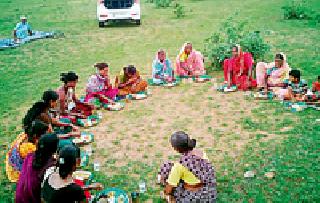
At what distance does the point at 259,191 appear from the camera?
5.38 metres

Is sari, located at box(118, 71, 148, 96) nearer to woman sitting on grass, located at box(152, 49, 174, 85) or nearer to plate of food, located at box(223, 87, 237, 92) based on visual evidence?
woman sitting on grass, located at box(152, 49, 174, 85)

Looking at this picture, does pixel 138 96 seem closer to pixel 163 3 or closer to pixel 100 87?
pixel 100 87

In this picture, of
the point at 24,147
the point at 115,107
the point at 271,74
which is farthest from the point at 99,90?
the point at 271,74

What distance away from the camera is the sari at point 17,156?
214 inches

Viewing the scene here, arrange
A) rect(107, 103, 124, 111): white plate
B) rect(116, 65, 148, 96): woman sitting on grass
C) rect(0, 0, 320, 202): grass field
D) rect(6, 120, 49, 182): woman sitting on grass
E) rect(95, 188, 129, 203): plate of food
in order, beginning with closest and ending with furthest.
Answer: rect(95, 188, 129, 203): plate of food < rect(6, 120, 49, 182): woman sitting on grass < rect(0, 0, 320, 202): grass field < rect(107, 103, 124, 111): white plate < rect(116, 65, 148, 96): woman sitting on grass

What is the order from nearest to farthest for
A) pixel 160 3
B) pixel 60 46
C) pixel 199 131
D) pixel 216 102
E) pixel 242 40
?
pixel 199 131, pixel 216 102, pixel 242 40, pixel 60 46, pixel 160 3

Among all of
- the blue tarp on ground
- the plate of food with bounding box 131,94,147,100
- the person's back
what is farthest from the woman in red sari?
the blue tarp on ground

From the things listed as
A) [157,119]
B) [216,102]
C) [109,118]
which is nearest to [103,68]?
[109,118]

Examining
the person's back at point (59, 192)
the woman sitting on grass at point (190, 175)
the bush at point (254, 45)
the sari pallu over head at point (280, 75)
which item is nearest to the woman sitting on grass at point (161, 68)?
the bush at point (254, 45)

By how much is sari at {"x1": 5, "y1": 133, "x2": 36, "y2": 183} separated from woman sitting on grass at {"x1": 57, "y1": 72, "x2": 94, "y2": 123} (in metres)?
2.05

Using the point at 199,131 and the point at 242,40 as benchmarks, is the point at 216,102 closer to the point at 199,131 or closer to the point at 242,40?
the point at 199,131

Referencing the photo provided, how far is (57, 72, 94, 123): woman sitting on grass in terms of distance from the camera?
759 centimetres

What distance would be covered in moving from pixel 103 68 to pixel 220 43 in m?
3.66

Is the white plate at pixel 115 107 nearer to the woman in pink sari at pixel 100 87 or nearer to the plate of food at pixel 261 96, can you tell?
the woman in pink sari at pixel 100 87
